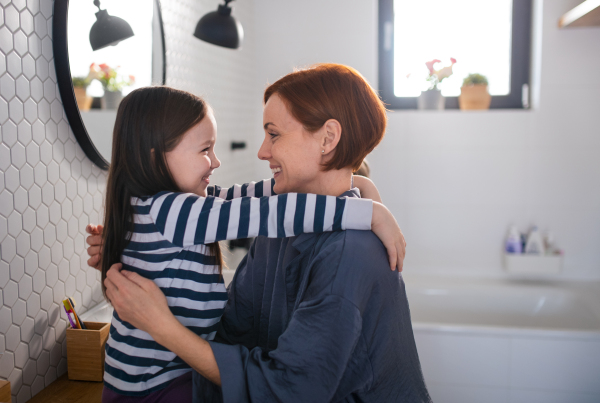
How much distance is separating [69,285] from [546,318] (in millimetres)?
2417

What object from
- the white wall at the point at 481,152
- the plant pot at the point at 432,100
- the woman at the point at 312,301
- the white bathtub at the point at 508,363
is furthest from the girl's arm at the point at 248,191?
the plant pot at the point at 432,100

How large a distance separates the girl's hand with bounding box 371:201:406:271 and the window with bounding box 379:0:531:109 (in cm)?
217

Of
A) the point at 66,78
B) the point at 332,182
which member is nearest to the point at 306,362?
the point at 332,182

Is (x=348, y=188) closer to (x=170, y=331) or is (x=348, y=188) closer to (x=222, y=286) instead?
(x=222, y=286)

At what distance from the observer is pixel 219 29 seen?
5.55 ft

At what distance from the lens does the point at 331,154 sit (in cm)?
100

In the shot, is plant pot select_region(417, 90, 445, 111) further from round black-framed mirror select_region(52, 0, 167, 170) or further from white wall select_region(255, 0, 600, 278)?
round black-framed mirror select_region(52, 0, 167, 170)

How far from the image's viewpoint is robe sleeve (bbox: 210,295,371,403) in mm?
762

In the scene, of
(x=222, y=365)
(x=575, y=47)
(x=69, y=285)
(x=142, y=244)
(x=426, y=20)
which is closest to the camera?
(x=222, y=365)

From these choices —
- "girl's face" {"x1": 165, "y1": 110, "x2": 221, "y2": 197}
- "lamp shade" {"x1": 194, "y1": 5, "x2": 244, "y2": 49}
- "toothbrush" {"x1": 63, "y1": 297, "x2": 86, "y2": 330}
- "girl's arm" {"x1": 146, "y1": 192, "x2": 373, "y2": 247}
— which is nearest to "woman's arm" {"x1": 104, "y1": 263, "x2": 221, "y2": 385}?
"girl's arm" {"x1": 146, "y1": 192, "x2": 373, "y2": 247}

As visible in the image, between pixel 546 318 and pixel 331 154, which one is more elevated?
pixel 331 154

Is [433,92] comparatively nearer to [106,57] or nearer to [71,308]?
[106,57]

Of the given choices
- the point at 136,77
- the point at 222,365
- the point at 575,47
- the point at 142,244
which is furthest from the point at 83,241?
the point at 575,47

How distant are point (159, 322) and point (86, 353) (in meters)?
0.48
